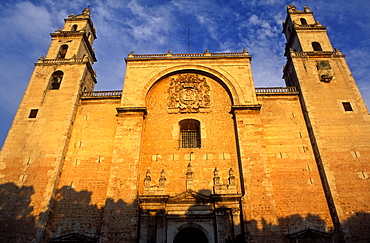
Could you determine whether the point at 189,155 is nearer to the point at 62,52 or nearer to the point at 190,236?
the point at 190,236

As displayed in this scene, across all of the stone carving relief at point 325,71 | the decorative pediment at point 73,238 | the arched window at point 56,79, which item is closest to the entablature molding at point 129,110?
the arched window at point 56,79

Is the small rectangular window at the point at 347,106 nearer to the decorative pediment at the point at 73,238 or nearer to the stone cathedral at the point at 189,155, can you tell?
the stone cathedral at the point at 189,155

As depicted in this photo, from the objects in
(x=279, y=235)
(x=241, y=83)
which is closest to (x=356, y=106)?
(x=241, y=83)

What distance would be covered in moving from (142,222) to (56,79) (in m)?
12.0

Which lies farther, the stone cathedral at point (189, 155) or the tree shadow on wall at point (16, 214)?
the stone cathedral at point (189, 155)

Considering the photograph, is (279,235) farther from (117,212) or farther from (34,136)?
(34,136)

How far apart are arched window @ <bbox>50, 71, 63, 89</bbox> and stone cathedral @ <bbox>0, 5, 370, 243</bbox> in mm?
80

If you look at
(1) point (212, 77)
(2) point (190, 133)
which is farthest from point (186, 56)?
(2) point (190, 133)

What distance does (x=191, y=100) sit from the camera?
58.4ft

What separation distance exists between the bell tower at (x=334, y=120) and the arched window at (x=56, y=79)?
53.6 feet

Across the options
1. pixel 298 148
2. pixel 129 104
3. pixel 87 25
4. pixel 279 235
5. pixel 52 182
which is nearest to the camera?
pixel 279 235

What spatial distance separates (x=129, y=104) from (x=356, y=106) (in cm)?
1406

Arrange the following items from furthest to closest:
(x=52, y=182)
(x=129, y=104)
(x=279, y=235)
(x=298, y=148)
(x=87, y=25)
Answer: (x=87, y=25) → (x=129, y=104) → (x=298, y=148) → (x=52, y=182) → (x=279, y=235)

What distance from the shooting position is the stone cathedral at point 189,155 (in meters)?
13.6
